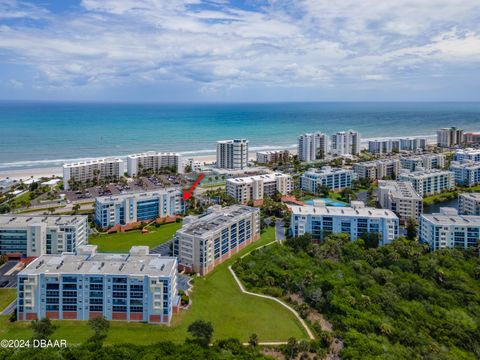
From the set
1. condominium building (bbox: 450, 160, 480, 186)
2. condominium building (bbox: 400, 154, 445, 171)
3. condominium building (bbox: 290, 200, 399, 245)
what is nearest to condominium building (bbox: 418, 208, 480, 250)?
condominium building (bbox: 290, 200, 399, 245)

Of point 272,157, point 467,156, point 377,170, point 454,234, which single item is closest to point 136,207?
point 454,234

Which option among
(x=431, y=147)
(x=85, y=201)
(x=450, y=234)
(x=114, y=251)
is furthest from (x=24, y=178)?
(x=431, y=147)

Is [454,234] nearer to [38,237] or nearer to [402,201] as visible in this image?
[402,201]

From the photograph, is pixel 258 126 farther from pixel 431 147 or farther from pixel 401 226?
pixel 401 226

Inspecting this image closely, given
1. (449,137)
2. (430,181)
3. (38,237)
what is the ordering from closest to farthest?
(38,237), (430,181), (449,137)

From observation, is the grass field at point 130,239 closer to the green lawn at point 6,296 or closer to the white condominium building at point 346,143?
the green lawn at point 6,296

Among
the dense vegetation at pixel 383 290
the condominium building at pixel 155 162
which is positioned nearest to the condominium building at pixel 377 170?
the condominium building at pixel 155 162

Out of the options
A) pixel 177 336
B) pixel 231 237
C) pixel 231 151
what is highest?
pixel 231 151
